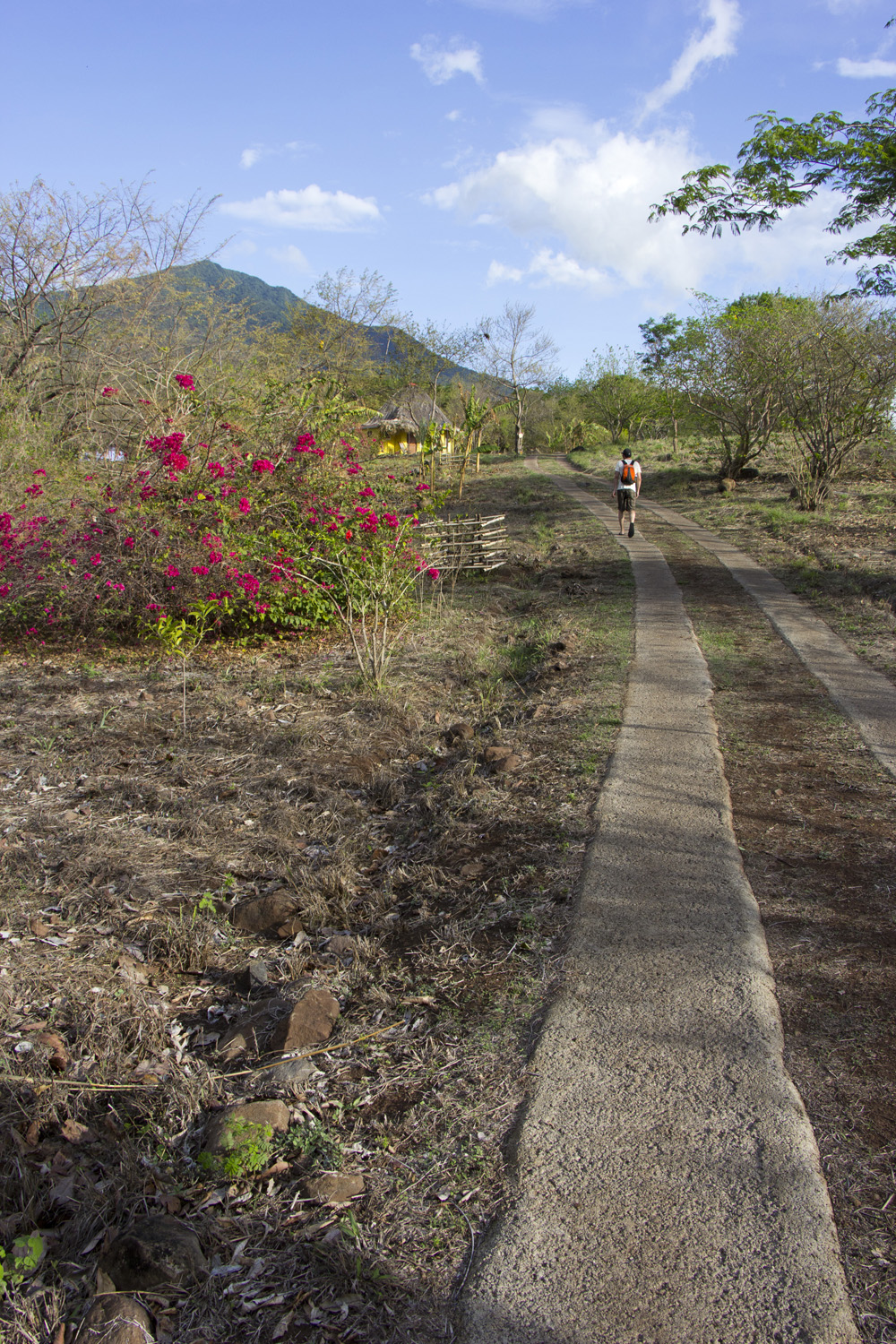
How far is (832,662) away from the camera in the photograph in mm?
7109

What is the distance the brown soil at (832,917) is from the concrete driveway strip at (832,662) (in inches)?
6.1

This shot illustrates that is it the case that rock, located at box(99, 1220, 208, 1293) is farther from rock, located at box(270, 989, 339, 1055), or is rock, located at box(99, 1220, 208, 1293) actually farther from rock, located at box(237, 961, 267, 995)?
rock, located at box(237, 961, 267, 995)

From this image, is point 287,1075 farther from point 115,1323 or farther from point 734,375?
point 734,375

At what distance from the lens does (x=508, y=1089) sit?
96.7 inches

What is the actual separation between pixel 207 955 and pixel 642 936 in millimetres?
1864

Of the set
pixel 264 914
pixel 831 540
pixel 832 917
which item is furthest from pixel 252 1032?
pixel 831 540

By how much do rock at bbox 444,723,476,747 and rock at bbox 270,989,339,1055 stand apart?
2.96m

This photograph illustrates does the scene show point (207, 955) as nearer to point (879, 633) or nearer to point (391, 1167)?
point (391, 1167)

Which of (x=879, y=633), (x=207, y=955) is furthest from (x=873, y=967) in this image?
(x=879, y=633)

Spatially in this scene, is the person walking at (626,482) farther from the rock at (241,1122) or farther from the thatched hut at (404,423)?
the thatched hut at (404,423)

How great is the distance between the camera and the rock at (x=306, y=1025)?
276 cm

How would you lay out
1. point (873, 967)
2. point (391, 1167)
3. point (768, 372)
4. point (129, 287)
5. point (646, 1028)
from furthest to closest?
1. point (768, 372)
2. point (129, 287)
3. point (873, 967)
4. point (646, 1028)
5. point (391, 1167)

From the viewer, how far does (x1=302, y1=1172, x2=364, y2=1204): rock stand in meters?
2.11

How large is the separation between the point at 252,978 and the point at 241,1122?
955mm
